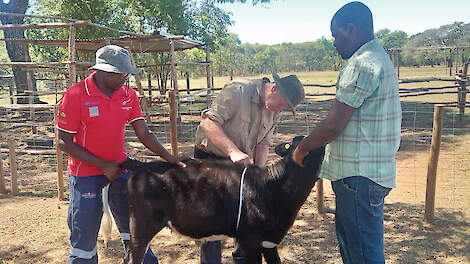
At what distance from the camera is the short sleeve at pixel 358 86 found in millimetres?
2057

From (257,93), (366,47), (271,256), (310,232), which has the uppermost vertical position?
(366,47)

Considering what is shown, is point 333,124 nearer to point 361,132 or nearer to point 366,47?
point 361,132

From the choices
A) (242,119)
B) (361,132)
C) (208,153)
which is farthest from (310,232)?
(361,132)

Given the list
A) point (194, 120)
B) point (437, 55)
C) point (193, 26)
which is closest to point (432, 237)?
point (194, 120)

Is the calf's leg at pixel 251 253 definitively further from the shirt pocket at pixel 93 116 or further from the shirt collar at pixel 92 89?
the shirt collar at pixel 92 89

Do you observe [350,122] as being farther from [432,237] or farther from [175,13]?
[175,13]

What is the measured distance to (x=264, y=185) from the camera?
2.65m

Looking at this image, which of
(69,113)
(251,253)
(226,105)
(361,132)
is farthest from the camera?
(226,105)

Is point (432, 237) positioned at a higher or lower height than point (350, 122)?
lower

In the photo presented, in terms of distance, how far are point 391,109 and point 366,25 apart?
19.8 inches

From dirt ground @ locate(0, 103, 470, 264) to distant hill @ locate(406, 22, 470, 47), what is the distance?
120 ft

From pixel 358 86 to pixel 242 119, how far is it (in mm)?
1117

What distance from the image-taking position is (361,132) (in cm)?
218

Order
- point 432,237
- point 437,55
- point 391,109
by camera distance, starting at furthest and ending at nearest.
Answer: point 437,55, point 432,237, point 391,109
